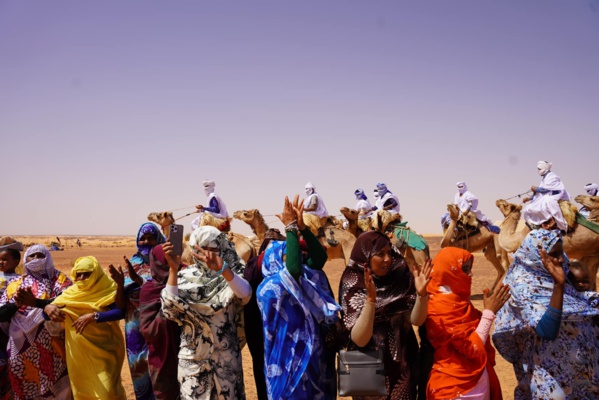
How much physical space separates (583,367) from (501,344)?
588mm

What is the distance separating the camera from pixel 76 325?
16.2 ft

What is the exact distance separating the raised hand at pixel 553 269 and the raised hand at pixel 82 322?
3.78 m

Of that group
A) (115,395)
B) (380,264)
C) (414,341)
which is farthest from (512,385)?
(115,395)

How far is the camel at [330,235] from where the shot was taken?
13.4 metres

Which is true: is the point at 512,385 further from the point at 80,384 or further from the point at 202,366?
the point at 80,384

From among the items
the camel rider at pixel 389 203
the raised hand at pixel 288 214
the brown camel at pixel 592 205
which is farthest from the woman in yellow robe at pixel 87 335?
the brown camel at pixel 592 205

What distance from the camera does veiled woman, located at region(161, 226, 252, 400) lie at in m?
4.12

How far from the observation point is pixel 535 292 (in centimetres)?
388

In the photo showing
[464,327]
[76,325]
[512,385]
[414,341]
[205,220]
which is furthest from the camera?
[205,220]

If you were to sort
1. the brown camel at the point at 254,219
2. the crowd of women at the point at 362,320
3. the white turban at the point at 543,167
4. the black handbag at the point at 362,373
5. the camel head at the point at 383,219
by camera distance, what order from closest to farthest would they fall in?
the black handbag at the point at 362,373
the crowd of women at the point at 362,320
the white turban at the point at 543,167
the camel head at the point at 383,219
the brown camel at the point at 254,219

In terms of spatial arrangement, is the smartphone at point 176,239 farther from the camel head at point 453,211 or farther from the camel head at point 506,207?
the camel head at point 506,207

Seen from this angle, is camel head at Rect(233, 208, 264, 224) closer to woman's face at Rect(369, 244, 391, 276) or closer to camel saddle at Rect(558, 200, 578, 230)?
camel saddle at Rect(558, 200, 578, 230)

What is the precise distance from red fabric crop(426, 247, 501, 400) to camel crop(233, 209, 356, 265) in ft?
29.9

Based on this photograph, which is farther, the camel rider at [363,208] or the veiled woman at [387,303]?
the camel rider at [363,208]
